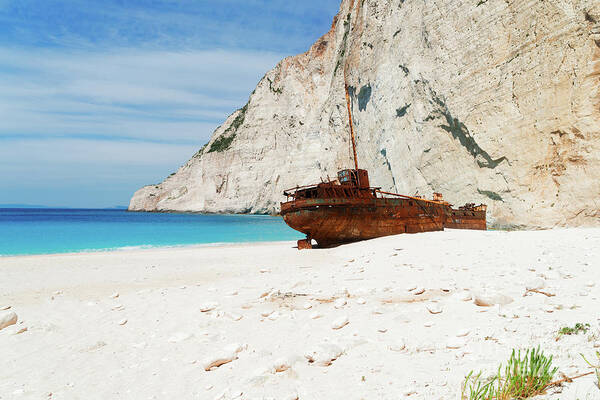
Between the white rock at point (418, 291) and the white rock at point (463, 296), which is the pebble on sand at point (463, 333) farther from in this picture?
the white rock at point (418, 291)

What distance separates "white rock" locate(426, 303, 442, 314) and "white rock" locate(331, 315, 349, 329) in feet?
3.81

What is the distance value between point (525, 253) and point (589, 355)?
6.42m

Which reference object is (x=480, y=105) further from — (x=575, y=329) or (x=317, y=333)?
(x=317, y=333)

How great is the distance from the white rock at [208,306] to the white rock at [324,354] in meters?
2.98

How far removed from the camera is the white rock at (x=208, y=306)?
20.0 ft

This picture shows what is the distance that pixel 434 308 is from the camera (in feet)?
15.1

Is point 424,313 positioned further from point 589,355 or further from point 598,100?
point 598,100

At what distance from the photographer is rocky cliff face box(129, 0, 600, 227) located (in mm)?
21656

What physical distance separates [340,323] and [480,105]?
92.5ft

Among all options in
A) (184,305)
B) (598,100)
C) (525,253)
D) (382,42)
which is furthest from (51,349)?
(382,42)

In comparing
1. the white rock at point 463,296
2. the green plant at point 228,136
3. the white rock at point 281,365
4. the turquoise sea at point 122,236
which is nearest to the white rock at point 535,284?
the white rock at point 463,296

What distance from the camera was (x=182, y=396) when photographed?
3.30 metres

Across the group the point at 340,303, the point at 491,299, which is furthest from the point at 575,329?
the point at 340,303

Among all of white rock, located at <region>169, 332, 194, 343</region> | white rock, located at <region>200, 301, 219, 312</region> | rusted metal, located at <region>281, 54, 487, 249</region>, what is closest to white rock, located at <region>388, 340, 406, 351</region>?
white rock, located at <region>169, 332, 194, 343</region>
